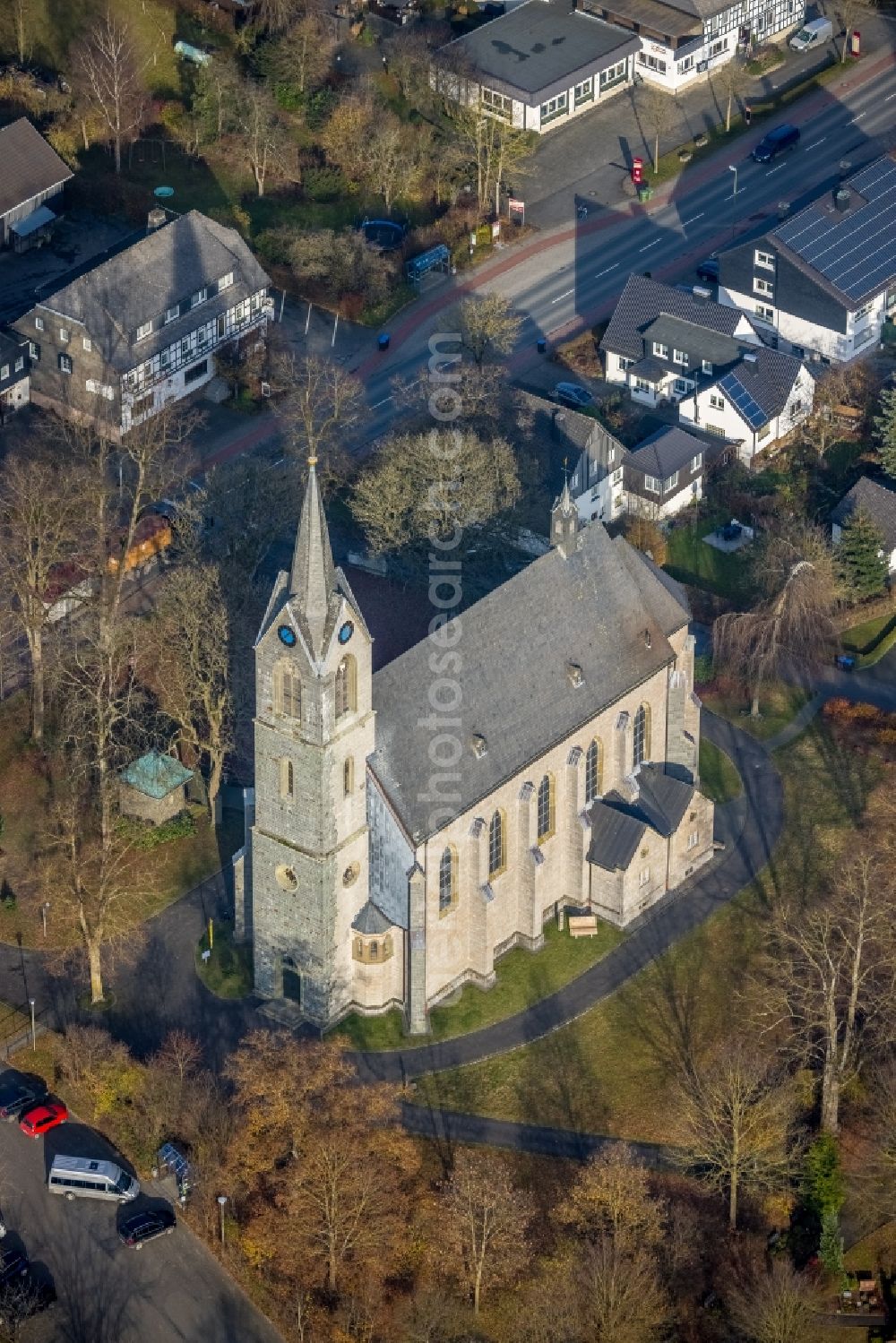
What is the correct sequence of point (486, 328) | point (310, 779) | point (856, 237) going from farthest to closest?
point (856, 237), point (486, 328), point (310, 779)

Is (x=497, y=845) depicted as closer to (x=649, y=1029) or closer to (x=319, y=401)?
(x=649, y=1029)

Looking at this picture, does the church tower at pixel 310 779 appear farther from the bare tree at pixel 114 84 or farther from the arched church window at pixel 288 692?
the bare tree at pixel 114 84

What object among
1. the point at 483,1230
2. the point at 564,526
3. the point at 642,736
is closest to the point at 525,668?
the point at 564,526

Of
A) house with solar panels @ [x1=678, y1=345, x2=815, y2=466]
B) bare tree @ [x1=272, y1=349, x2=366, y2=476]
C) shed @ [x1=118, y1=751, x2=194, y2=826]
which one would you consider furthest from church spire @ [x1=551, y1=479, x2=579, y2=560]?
house with solar panels @ [x1=678, y1=345, x2=815, y2=466]


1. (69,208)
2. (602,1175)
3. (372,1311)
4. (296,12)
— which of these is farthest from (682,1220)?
(296,12)

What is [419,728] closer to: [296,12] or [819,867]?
[819,867]

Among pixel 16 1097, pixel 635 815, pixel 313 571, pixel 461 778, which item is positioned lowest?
pixel 16 1097
